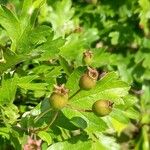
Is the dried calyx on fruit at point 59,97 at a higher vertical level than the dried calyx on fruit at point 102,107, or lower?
higher

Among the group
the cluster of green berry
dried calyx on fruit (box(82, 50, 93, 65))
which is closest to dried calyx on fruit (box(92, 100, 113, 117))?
the cluster of green berry

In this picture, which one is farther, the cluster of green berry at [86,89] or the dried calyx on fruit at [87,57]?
the dried calyx on fruit at [87,57]

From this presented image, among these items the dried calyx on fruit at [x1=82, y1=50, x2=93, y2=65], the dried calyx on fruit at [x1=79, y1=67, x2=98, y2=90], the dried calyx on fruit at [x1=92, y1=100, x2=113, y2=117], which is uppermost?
the dried calyx on fruit at [x1=82, y1=50, x2=93, y2=65]

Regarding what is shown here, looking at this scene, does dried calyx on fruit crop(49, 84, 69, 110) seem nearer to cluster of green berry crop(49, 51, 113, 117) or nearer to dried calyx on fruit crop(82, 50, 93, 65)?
cluster of green berry crop(49, 51, 113, 117)

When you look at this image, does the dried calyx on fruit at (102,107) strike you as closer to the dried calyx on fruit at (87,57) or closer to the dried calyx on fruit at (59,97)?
the dried calyx on fruit at (59,97)

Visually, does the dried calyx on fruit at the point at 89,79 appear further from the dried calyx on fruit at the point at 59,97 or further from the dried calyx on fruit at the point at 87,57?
the dried calyx on fruit at the point at 87,57

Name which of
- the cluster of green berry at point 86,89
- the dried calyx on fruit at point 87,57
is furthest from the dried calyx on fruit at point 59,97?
the dried calyx on fruit at point 87,57

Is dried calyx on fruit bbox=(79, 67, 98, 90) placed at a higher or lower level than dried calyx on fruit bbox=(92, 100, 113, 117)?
higher

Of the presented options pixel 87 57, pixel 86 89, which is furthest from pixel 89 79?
pixel 87 57

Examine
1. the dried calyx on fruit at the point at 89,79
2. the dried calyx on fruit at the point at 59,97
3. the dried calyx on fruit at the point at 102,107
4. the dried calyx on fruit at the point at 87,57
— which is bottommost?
the dried calyx on fruit at the point at 102,107

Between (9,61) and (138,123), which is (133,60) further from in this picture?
(9,61)
